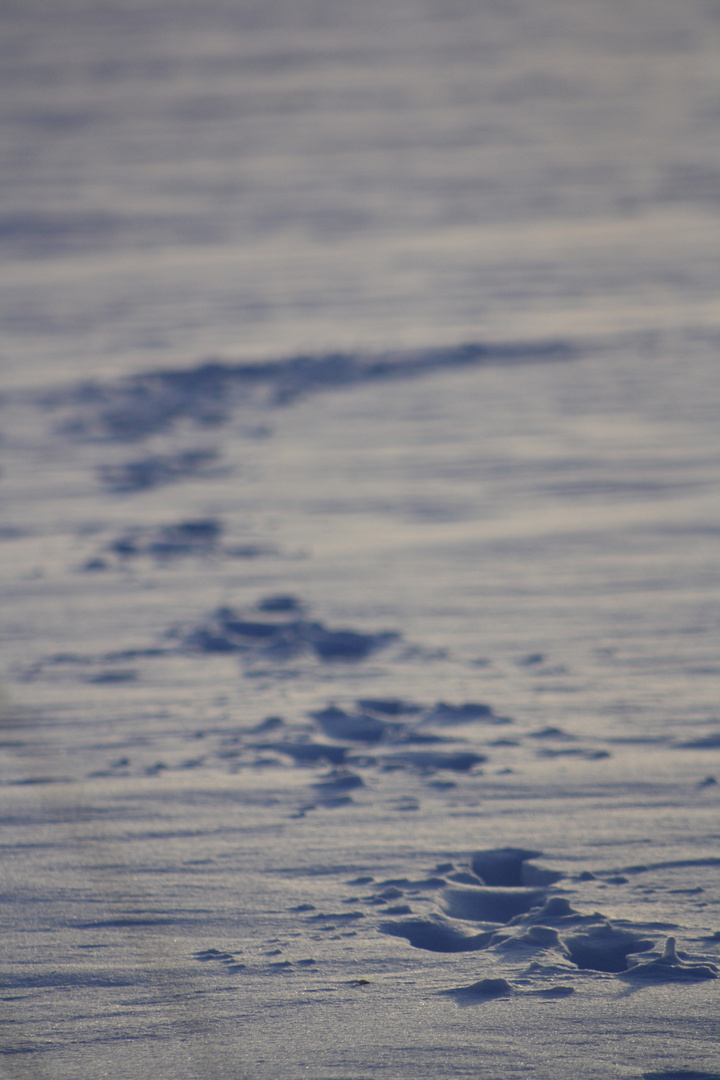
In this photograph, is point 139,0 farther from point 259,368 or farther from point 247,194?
point 259,368

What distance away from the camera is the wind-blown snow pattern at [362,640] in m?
2.06

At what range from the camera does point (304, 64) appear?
15398 mm

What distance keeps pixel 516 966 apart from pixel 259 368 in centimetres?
450

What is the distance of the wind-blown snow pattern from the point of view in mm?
2062

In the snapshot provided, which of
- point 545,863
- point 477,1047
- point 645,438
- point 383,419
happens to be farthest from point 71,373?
point 477,1047

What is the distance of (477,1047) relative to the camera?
1.92 meters

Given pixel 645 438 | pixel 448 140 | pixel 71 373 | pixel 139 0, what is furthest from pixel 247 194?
pixel 139 0

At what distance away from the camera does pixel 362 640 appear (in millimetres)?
3541

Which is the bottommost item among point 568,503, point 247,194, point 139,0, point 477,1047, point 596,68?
point 477,1047

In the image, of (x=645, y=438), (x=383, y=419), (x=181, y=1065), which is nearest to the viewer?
(x=181, y=1065)

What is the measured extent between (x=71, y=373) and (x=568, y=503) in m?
2.84

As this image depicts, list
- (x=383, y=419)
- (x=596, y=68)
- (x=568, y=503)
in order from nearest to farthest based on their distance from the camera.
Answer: (x=568, y=503)
(x=383, y=419)
(x=596, y=68)

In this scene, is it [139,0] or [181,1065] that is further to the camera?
[139,0]

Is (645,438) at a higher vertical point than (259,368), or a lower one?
lower
